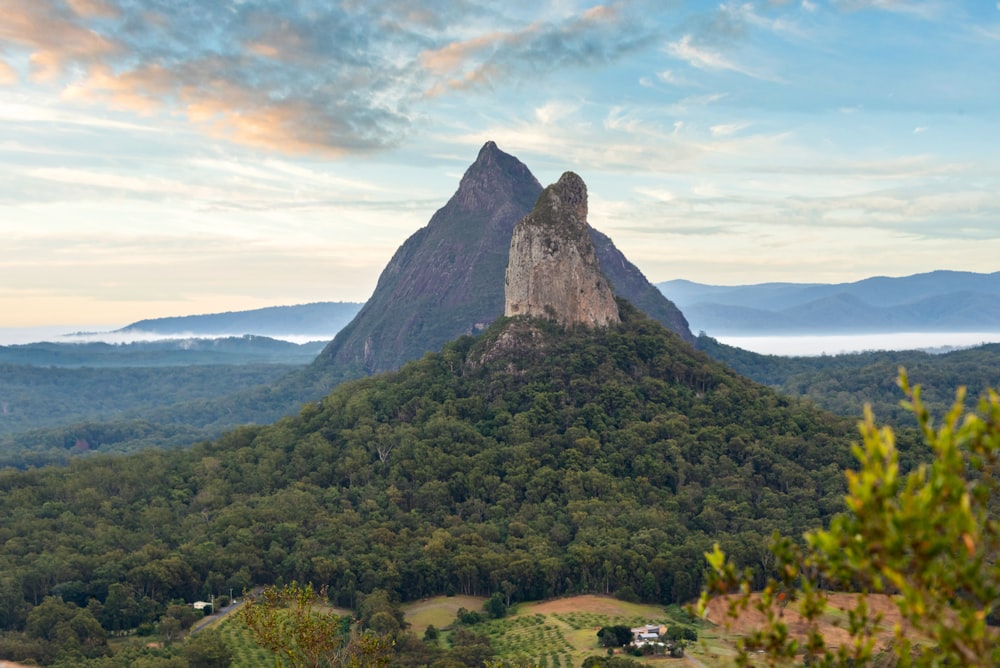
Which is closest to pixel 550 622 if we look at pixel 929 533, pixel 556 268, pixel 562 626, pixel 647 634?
pixel 562 626

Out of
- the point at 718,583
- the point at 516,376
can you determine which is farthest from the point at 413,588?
the point at 718,583

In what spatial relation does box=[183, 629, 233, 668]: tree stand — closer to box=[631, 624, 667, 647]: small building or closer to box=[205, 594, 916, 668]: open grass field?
box=[205, 594, 916, 668]: open grass field

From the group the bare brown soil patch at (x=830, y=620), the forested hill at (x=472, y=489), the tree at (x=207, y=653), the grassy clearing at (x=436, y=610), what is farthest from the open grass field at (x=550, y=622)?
the tree at (x=207, y=653)

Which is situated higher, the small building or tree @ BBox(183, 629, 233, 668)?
tree @ BBox(183, 629, 233, 668)

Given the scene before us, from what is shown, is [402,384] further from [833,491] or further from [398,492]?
[833,491]

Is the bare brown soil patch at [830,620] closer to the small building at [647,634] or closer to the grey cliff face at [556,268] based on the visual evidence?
the small building at [647,634]

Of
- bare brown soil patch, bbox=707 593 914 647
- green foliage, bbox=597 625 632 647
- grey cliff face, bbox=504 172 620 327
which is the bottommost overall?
green foliage, bbox=597 625 632 647

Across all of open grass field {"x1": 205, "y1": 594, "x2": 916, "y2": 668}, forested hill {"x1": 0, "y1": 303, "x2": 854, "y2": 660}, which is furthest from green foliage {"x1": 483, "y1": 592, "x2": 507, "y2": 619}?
forested hill {"x1": 0, "y1": 303, "x2": 854, "y2": 660}
